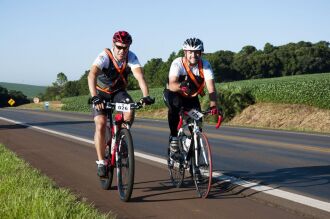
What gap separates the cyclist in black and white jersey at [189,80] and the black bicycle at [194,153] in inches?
6.5

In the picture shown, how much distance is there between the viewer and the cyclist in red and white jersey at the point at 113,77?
6517 mm

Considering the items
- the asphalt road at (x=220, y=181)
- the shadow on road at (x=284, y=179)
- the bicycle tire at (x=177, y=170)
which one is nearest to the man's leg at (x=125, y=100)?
the bicycle tire at (x=177, y=170)

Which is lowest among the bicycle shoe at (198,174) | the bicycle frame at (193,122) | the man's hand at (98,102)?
the bicycle shoe at (198,174)

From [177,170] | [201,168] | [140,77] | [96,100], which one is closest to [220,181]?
[177,170]

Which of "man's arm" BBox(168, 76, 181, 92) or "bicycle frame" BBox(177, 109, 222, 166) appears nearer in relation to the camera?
"bicycle frame" BBox(177, 109, 222, 166)

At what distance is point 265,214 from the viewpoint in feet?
18.1

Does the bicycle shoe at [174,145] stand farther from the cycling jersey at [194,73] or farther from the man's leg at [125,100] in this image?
the man's leg at [125,100]

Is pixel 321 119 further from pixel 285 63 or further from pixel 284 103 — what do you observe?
pixel 285 63

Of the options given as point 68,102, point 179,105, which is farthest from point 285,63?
point 179,105

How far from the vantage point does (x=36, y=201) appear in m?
5.28

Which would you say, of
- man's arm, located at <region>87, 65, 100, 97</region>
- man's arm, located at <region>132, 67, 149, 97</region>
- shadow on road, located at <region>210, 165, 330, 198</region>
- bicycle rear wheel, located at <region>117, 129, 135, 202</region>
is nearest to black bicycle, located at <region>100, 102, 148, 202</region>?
bicycle rear wheel, located at <region>117, 129, 135, 202</region>

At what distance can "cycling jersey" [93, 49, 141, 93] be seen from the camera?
21.7ft

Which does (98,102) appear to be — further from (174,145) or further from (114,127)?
(174,145)

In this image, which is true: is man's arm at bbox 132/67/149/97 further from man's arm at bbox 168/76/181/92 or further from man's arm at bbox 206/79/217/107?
man's arm at bbox 206/79/217/107
